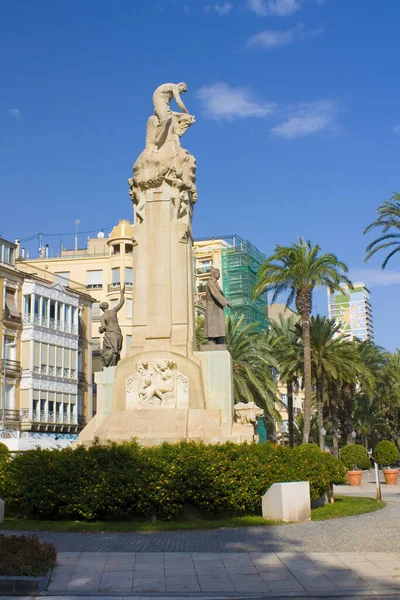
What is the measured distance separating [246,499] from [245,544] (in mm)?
2821

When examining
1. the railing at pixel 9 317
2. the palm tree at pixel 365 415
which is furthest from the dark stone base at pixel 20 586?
the palm tree at pixel 365 415

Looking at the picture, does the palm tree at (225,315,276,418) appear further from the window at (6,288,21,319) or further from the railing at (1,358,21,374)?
the window at (6,288,21,319)

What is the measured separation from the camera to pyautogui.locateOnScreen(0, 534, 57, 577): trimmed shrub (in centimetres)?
866

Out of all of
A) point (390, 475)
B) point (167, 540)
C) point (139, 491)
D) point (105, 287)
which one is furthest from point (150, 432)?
point (105, 287)

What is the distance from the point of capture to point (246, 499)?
13992mm

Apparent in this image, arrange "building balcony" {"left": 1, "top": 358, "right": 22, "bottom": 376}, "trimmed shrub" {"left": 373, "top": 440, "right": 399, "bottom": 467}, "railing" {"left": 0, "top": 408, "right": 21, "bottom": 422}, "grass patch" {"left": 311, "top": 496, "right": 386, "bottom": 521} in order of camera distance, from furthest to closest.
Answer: "building balcony" {"left": 1, "top": 358, "right": 22, "bottom": 376} < "railing" {"left": 0, "top": 408, "right": 21, "bottom": 422} < "trimmed shrub" {"left": 373, "top": 440, "right": 399, "bottom": 467} < "grass patch" {"left": 311, "top": 496, "right": 386, "bottom": 521}

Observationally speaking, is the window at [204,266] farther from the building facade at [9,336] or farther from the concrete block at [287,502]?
the concrete block at [287,502]

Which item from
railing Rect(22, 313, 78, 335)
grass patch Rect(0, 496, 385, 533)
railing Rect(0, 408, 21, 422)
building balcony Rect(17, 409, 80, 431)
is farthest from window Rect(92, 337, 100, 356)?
grass patch Rect(0, 496, 385, 533)

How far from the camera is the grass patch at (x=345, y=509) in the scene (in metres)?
14.9

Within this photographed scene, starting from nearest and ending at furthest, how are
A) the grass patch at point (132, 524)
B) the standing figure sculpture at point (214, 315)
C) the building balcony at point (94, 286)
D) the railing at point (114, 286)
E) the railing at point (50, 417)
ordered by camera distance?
the grass patch at point (132, 524), the standing figure sculpture at point (214, 315), the railing at point (50, 417), the railing at point (114, 286), the building balcony at point (94, 286)

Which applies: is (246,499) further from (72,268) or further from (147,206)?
(72,268)

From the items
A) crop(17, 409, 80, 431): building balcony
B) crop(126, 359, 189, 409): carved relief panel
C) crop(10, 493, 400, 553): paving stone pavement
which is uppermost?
crop(126, 359, 189, 409): carved relief panel

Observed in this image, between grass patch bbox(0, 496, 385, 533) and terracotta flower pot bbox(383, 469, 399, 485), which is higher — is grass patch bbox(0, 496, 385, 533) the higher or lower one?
the higher one

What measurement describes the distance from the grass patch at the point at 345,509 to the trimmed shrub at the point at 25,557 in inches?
268
